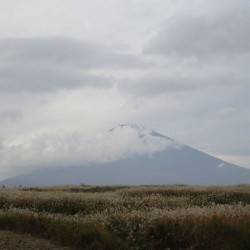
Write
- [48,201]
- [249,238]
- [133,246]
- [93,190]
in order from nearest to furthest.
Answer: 1. [249,238]
2. [133,246]
3. [48,201]
4. [93,190]

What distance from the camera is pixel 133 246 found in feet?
44.2

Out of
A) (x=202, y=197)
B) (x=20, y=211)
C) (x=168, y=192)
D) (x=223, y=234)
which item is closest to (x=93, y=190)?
(x=168, y=192)

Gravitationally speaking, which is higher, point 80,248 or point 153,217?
point 153,217

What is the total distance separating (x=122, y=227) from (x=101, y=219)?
5.92 ft

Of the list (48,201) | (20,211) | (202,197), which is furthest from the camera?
(202,197)

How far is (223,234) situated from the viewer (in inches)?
499

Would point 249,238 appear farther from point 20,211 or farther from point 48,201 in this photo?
point 48,201

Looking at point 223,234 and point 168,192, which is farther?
point 168,192

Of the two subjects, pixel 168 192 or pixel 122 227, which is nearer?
pixel 122 227

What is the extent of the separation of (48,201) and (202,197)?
8.53 metres

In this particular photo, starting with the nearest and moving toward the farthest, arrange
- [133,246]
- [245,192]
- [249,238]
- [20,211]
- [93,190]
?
1. [249,238]
2. [133,246]
3. [20,211]
4. [245,192]
5. [93,190]

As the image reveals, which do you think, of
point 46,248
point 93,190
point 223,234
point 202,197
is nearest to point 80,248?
point 46,248

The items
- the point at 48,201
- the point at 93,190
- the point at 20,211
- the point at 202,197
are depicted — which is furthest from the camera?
the point at 93,190

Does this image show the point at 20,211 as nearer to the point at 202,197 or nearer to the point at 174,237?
the point at 174,237
